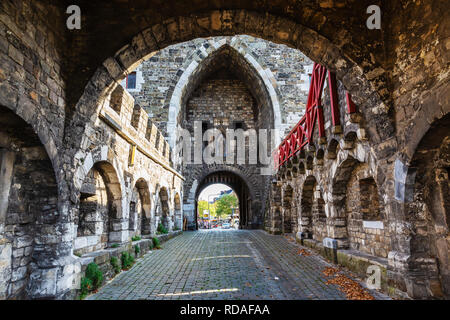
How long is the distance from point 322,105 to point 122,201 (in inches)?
194

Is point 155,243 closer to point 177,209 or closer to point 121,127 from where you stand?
point 121,127

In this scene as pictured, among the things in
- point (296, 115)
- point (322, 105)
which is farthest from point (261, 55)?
point (322, 105)

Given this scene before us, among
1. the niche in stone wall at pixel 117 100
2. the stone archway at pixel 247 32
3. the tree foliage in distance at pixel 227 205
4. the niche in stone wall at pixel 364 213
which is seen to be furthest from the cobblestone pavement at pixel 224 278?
the tree foliage in distance at pixel 227 205

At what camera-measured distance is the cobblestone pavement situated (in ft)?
12.0

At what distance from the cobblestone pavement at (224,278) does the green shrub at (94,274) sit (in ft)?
0.40

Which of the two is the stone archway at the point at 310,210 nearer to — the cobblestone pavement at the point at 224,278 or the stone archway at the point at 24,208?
the cobblestone pavement at the point at 224,278

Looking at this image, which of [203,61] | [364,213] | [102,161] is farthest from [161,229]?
[203,61]

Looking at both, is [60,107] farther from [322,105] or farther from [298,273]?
[322,105]

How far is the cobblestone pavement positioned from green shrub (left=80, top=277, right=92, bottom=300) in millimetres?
118

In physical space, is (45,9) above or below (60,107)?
above

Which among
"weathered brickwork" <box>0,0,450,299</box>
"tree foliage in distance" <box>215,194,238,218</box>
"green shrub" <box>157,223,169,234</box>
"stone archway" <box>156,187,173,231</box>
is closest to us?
"weathered brickwork" <box>0,0,450,299</box>

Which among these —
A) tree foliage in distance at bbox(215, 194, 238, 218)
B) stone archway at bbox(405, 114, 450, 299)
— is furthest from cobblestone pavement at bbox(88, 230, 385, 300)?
tree foliage in distance at bbox(215, 194, 238, 218)

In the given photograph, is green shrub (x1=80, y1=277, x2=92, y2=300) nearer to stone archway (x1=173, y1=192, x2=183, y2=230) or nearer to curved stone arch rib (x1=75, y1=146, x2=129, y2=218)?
curved stone arch rib (x1=75, y1=146, x2=129, y2=218)

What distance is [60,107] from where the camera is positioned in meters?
3.49
